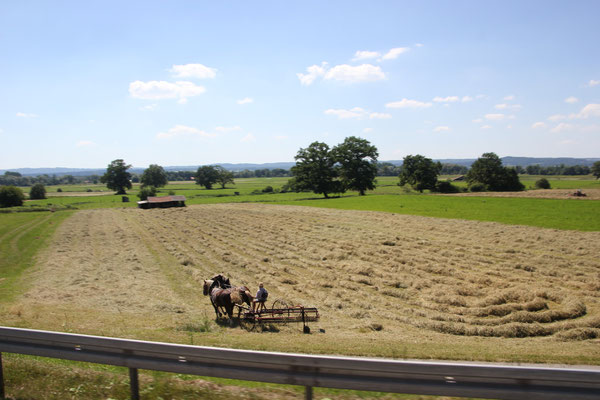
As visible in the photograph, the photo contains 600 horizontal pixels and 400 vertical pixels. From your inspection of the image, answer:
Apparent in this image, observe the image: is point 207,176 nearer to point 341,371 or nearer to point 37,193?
point 37,193

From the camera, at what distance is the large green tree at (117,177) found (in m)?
122

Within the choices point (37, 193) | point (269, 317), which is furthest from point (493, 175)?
point (37, 193)

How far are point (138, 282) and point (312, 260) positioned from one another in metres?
10.8

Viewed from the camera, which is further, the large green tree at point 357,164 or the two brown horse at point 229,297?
the large green tree at point 357,164

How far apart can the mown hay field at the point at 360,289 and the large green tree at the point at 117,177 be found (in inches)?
3777

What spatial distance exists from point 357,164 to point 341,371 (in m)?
83.1

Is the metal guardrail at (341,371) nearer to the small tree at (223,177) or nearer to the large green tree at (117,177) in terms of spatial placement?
the large green tree at (117,177)

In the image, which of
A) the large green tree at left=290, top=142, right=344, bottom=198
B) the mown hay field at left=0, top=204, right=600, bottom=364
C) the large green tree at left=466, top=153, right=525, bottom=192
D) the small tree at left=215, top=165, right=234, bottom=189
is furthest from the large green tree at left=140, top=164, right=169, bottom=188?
the mown hay field at left=0, top=204, right=600, bottom=364

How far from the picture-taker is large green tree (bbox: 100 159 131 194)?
122 meters

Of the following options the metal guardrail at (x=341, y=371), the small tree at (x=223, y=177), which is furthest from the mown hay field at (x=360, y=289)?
the small tree at (x=223, y=177)

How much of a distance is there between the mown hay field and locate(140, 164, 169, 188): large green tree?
108 m

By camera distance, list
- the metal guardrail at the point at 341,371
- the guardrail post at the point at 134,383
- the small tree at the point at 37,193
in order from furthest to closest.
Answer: the small tree at the point at 37,193 → the guardrail post at the point at 134,383 → the metal guardrail at the point at 341,371

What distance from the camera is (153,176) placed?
454 feet

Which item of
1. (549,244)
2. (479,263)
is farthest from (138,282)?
(549,244)
